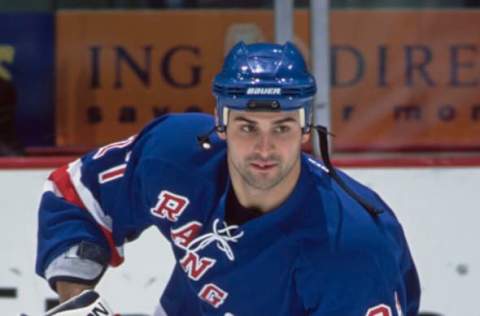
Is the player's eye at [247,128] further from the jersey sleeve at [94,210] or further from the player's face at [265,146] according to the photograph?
the jersey sleeve at [94,210]

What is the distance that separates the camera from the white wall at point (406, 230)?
3715 millimetres

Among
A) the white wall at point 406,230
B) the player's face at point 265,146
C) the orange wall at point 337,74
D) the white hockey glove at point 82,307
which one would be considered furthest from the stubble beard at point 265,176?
the orange wall at point 337,74

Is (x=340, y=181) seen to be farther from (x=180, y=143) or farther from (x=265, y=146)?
(x=180, y=143)

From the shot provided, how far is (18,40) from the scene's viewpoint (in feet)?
13.3

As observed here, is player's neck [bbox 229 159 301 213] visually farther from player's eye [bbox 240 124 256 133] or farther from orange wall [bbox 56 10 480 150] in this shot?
orange wall [bbox 56 10 480 150]

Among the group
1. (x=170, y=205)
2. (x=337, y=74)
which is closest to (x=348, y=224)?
(x=170, y=205)

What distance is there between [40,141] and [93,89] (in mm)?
234

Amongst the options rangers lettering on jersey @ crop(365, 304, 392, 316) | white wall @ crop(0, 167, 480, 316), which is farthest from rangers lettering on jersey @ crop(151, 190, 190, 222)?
white wall @ crop(0, 167, 480, 316)

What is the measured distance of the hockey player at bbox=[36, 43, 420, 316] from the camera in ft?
7.70

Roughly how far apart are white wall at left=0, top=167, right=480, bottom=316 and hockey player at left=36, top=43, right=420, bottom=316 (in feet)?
3.28

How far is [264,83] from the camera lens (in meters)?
2.34

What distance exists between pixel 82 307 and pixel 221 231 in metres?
0.29

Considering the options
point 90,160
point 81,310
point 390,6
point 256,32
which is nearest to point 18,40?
point 256,32

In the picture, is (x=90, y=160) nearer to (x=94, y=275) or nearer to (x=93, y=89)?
(x=94, y=275)
